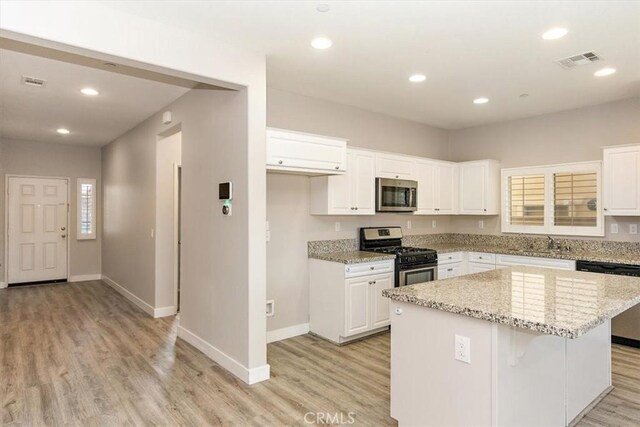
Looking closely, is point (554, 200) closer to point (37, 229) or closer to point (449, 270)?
point (449, 270)

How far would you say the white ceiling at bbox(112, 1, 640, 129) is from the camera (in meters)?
2.55

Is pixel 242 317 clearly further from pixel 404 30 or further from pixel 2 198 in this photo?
pixel 2 198

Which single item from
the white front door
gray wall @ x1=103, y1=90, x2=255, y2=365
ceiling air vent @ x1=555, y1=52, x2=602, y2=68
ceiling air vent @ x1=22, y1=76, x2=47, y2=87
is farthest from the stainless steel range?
the white front door

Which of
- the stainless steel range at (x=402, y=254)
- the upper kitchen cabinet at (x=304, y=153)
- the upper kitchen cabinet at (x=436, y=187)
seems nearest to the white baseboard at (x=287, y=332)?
the stainless steel range at (x=402, y=254)

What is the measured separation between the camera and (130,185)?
6.21 metres

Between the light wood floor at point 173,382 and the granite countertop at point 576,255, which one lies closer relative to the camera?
the light wood floor at point 173,382

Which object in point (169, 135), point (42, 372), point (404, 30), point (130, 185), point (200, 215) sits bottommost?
point (42, 372)

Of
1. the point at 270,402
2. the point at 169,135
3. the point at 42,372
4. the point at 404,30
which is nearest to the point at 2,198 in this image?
the point at 169,135

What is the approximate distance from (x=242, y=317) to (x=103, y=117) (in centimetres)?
381

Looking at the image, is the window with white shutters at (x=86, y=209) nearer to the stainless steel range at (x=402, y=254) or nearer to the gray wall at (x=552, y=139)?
the stainless steel range at (x=402, y=254)

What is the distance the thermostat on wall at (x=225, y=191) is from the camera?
339 centimetres

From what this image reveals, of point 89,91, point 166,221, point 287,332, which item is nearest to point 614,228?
point 287,332

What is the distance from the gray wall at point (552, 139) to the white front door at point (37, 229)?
727cm

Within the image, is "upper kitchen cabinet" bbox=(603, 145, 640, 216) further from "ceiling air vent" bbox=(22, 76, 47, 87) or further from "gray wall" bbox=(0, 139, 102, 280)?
"gray wall" bbox=(0, 139, 102, 280)
